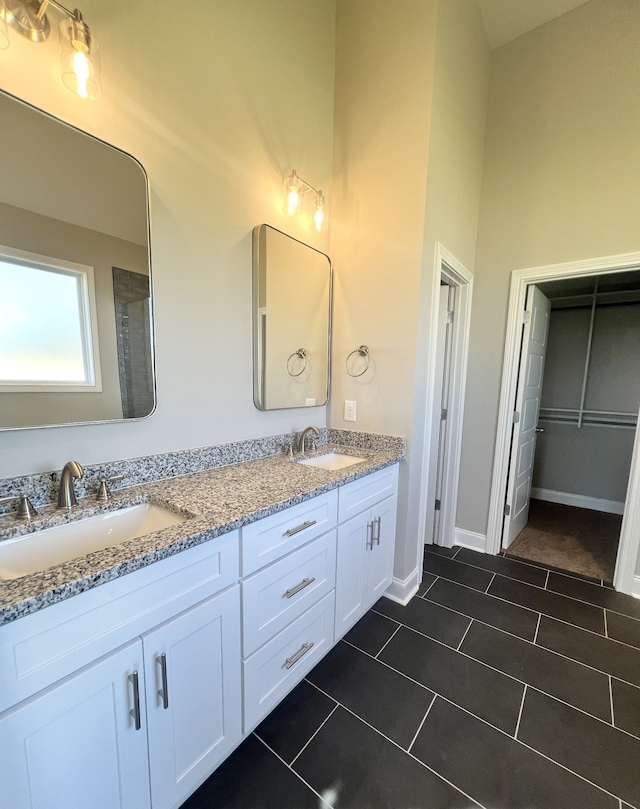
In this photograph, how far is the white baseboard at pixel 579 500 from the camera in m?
3.36

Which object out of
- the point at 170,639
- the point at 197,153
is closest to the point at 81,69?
the point at 197,153

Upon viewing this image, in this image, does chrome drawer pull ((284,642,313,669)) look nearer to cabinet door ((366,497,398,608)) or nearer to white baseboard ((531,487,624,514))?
cabinet door ((366,497,398,608))

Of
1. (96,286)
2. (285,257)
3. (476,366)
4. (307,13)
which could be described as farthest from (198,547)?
(307,13)

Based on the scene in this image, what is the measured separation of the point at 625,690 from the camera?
4.80 ft

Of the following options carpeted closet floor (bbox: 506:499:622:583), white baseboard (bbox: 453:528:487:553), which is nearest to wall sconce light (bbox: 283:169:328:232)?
white baseboard (bbox: 453:528:487:553)

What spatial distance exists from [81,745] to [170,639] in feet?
0.79

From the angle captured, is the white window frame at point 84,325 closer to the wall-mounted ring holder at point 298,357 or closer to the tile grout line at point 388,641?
the wall-mounted ring holder at point 298,357


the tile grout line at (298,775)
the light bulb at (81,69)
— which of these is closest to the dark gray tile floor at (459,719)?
the tile grout line at (298,775)

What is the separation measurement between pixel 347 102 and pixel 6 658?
280cm

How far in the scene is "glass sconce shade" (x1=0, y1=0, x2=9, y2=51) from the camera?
0.92 metres

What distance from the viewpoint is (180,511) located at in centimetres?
109

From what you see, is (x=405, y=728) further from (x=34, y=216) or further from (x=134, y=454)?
(x=34, y=216)

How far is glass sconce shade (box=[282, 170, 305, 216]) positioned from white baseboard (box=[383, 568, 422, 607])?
223cm

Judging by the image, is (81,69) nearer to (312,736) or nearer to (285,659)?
(285,659)
